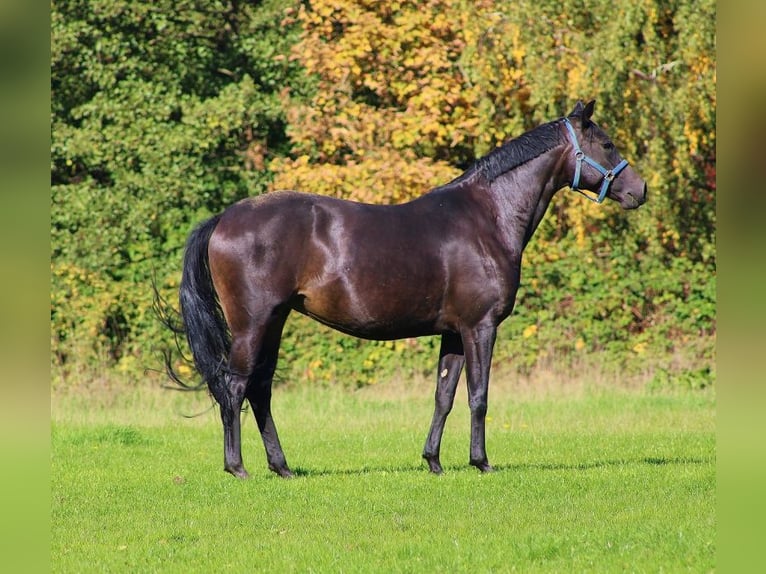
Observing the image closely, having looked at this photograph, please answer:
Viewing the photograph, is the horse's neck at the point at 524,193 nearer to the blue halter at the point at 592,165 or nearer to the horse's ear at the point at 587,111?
the blue halter at the point at 592,165

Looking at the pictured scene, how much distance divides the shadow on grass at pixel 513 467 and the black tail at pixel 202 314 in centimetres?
122

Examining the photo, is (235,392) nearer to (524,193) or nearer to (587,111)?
(524,193)

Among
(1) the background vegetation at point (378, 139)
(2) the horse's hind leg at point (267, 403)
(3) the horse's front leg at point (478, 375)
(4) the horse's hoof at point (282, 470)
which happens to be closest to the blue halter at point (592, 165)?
(3) the horse's front leg at point (478, 375)

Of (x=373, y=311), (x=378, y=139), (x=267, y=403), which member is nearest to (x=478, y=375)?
(x=373, y=311)

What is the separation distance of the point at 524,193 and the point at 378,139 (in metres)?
8.48

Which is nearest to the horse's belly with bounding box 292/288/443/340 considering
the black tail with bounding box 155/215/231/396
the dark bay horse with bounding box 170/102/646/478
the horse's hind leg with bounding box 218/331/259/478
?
the dark bay horse with bounding box 170/102/646/478

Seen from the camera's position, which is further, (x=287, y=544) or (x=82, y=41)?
(x=82, y=41)

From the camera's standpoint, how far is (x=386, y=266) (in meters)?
9.02

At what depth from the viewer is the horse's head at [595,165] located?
9445 millimetres
